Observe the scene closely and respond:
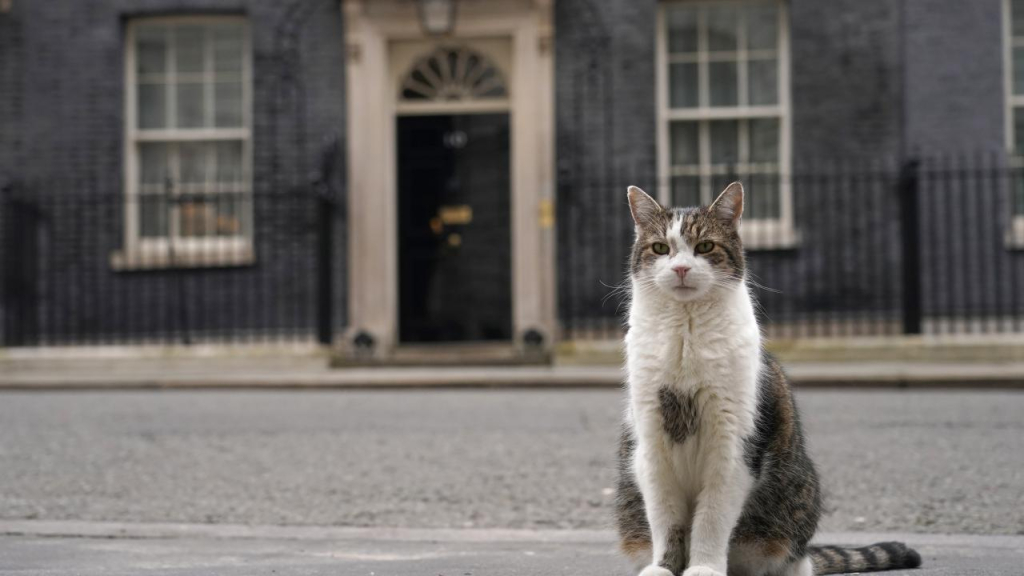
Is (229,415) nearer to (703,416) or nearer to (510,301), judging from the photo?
(510,301)

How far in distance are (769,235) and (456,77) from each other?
3803 millimetres

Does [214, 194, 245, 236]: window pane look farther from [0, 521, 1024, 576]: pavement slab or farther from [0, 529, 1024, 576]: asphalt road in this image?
[0, 529, 1024, 576]: asphalt road

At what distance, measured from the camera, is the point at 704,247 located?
12.3ft

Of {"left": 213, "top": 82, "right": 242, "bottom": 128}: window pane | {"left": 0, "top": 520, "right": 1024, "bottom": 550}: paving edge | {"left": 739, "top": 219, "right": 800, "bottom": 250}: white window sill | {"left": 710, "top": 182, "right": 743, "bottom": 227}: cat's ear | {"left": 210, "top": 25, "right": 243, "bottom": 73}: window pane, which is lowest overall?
{"left": 0, "top": 520, "right": 1024, "bottom": 550}: paving edge

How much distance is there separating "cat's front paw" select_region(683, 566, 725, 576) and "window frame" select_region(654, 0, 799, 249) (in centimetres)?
1039

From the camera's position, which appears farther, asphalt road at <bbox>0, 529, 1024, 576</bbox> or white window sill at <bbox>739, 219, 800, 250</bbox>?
white window sill at <bbox>739, 219, 800, 250</bbox>

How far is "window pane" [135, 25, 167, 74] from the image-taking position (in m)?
14.4

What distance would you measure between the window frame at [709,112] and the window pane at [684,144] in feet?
0.19

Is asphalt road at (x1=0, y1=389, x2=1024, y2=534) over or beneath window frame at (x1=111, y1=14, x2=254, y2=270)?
beneath

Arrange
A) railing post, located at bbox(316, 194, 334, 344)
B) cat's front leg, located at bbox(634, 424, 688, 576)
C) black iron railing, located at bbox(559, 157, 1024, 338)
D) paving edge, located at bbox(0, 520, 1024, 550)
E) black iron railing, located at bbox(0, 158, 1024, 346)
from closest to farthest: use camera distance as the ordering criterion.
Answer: cat's front leg, located at bbox(634, 424, 688, 576) → paving edge, located at bbox(0, 520, 1024, 550) → black iron railing, located at bbox(559, 157, 1024, 338) → black iron railing, located at bbox(0, 158, 1024, 346) → railing post, located at bbox(316, 194, 334, 344)

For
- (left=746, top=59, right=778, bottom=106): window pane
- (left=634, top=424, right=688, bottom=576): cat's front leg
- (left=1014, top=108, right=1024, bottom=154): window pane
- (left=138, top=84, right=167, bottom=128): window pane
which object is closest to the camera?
(left=634, top=424, right=688, bottom=576): cat's front leg

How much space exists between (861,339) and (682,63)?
3.66 m

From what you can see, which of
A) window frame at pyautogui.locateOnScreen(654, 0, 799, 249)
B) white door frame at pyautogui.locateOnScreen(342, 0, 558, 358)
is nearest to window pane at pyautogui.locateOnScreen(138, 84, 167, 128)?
white door frame at pyautogui.locateOnScreen(342, 0, 558, 358)

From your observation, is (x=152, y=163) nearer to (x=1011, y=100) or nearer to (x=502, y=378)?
(x=502, y=378)
